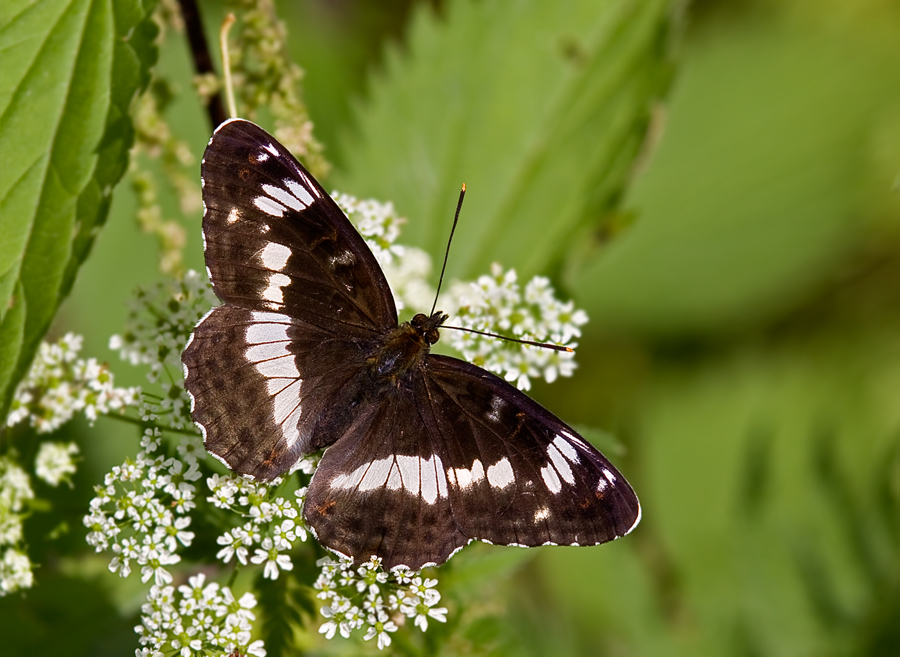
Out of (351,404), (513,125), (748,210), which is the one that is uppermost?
(748,210)

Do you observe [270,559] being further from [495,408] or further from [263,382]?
[495,408]

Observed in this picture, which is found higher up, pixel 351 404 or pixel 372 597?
pixel 351 404

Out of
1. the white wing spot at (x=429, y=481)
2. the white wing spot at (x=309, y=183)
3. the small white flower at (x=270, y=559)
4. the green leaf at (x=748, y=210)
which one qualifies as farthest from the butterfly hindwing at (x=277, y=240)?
the green leaf at (x=748, y=210)

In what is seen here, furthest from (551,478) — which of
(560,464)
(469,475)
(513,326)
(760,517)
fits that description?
(760,517)

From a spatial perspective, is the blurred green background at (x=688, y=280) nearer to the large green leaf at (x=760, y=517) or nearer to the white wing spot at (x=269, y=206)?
the large green leaf at (x=760, y=517)

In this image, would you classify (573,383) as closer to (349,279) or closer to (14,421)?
(349,279)

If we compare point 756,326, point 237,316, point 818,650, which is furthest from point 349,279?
point 756,326

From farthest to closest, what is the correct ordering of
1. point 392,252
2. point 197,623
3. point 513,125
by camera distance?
point 513,125, point 392,252, point 197,623
